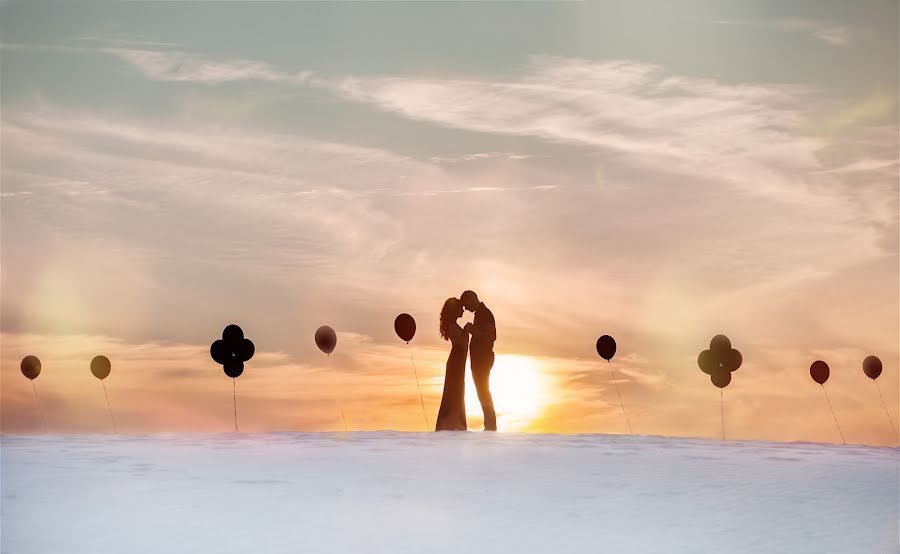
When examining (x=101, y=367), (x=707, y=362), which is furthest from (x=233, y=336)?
(x=707, y=362)

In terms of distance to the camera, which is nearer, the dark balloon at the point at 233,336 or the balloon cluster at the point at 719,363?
the dark balloon at the point at 233,336

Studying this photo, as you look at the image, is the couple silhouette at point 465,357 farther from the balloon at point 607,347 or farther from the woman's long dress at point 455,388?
the balloon at point 607,347

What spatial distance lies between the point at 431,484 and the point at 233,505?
2.04 metres

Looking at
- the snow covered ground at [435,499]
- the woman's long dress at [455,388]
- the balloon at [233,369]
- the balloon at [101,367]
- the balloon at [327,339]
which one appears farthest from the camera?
the balloon at [101,367]

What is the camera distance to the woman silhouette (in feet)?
55.8

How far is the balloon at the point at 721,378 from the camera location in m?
19.3

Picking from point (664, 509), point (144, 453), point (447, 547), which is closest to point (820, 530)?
point (664, 509)

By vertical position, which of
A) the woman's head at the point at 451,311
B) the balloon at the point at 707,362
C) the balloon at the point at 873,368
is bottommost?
the balloon at the point at 873,368

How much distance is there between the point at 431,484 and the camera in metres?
10.3

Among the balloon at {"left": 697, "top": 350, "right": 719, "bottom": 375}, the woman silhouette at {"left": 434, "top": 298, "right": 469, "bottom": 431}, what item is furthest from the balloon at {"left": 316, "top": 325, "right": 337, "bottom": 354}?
the balloon at {"left": 697, "top": 350, "right": 719, "bottom": 375}

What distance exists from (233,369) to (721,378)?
8.83 m

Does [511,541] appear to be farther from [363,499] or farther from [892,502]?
[892,502]

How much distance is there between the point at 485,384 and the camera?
1712 centimetres

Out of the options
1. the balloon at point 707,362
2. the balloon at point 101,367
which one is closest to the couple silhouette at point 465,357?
the balloon at point 707,362
